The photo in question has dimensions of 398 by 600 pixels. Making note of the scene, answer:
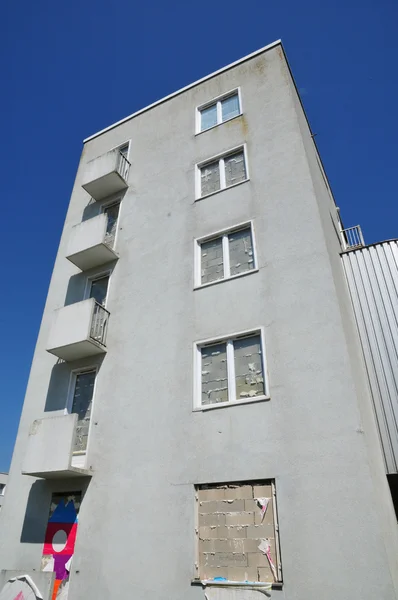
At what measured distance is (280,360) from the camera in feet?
26.3

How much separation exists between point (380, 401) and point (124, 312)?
263 inches

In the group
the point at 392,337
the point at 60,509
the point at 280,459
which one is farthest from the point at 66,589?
the point at 392,337

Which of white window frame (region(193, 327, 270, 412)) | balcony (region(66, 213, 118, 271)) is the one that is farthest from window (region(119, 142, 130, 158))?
white window frame (region(193, 327, 270, 412))

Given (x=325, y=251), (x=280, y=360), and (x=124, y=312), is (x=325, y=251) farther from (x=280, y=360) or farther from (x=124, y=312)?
(x=124, y=312)

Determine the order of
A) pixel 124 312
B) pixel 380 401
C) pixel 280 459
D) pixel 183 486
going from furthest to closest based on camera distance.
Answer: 1. pixel 124 312
2. pixel 380 401
3. pixel 183 486
4. pixel 280 459

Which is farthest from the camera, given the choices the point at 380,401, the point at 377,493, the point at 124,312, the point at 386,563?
the point at 124,312

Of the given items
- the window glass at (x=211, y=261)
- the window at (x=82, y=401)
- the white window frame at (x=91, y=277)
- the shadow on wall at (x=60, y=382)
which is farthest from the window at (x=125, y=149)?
the window at (x=82, y=401)

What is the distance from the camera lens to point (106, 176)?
529 inches

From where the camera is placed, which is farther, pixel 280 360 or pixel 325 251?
pixel 325 251

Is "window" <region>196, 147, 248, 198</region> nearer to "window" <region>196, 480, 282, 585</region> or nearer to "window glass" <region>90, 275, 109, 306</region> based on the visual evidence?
"window glass" <region>90, 275, 109, 306</region>

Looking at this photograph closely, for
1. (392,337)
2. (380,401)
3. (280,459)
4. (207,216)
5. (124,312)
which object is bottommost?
(280,459)

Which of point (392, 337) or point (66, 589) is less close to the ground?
point (392, 337)

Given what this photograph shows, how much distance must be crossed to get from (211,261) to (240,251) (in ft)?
2.72

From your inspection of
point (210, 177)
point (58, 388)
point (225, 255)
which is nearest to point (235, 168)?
point (210, 177)
